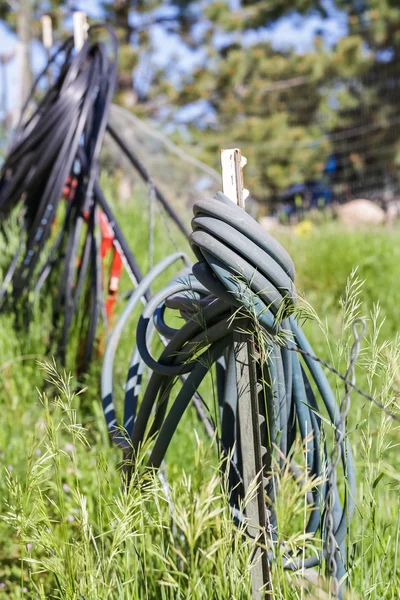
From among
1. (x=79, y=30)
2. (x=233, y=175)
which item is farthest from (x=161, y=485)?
(x=79, y=30)

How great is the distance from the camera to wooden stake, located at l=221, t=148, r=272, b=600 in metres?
0.97

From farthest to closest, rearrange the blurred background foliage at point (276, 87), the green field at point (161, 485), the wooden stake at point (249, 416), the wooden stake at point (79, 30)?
the blurred background foliage at point (276, 87) < the wooden stake at point (79, 30) < the wooden stake at point (249, 416) < the green field at point (161, 485)

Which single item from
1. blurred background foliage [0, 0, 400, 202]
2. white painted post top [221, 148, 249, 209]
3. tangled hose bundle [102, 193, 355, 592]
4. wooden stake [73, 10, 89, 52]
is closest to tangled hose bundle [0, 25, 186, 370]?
wooden stake [73, 10, 89, 52]

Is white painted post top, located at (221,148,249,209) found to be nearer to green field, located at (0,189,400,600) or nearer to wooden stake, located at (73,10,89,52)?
green field, located at (0,189,400,600)

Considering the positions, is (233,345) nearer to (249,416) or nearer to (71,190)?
(249,416)

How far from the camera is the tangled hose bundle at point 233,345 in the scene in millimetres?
932

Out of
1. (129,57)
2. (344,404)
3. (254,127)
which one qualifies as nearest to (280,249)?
(344,404)

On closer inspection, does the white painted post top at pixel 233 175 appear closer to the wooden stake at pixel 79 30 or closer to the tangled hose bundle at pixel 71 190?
the tangled hose bundle at pixel 71 190

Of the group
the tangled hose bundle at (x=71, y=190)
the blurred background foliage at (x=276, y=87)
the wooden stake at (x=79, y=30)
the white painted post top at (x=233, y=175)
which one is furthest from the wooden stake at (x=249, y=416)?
the blurred background foliage at (x=276, y=87)

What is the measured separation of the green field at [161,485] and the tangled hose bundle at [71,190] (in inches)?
6.6

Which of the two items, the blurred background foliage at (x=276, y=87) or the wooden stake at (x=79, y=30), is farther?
the blurred background foliage at (x=276, y=87)

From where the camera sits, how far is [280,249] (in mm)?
947

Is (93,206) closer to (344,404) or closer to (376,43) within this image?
(344,404)

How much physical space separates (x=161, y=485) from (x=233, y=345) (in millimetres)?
611
